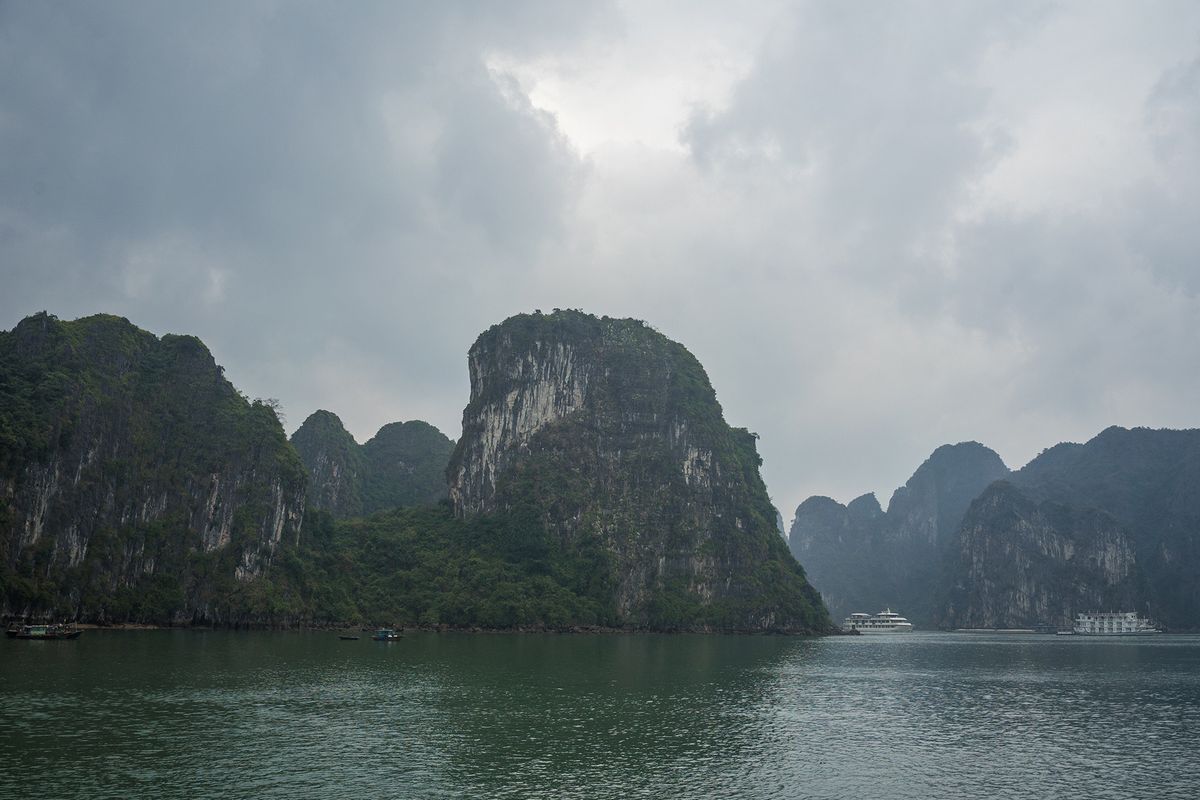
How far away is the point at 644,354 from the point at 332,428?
72732 millimetres

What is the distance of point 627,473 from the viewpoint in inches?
5846

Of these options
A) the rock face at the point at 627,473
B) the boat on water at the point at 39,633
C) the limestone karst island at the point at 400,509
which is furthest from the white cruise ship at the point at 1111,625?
the boat on water at the point at 39,633

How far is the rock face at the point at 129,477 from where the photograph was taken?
96.2m

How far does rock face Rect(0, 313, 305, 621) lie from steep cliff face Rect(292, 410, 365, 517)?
4844cm

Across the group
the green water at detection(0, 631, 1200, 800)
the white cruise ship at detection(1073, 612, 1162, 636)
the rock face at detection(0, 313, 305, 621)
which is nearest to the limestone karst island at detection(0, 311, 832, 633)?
the rock face at detection(0, 313, 305, 621)

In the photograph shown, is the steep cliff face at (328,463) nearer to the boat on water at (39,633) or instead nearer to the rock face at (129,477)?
the rock face at (129,477)

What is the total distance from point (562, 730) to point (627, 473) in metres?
113

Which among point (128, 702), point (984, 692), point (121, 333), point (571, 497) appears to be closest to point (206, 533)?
point (121, 333)

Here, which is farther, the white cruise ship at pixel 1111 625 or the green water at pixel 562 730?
the white cruise ship at pixel 1111 625

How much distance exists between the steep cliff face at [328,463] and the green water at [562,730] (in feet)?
363

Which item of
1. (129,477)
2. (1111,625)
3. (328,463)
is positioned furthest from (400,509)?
(1111,625)

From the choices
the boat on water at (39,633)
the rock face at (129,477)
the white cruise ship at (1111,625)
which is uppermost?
the rock face at (129,477)

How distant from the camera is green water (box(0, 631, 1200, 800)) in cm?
2683

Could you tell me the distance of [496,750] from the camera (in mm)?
31516
